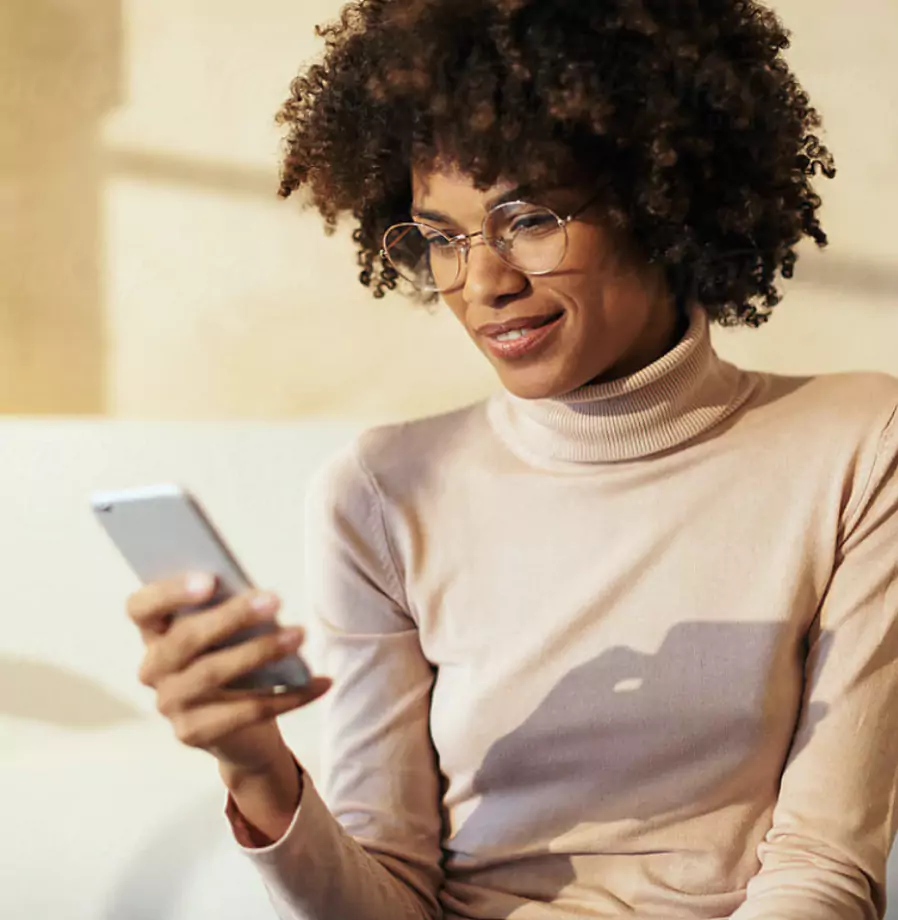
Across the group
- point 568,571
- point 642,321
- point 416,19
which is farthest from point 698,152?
point 568,571

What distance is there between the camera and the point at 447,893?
2.99ft

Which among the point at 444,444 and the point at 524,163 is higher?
the point at 524,163

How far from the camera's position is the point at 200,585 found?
631 mm

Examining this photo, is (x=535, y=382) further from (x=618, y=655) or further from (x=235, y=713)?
(x=235, y=713)

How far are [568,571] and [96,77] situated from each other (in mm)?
1111

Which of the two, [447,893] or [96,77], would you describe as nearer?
[447,893]

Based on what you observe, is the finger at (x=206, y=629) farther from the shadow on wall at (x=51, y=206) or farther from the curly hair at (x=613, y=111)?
the shadow on wall at (x=51, y=206)

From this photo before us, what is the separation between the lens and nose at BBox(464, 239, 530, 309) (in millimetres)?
819

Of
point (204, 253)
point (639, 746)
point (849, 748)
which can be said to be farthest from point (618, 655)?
point (204, 253)

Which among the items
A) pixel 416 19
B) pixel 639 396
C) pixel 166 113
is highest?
pixel 166 113

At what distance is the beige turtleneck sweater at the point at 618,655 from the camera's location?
2.65 feet

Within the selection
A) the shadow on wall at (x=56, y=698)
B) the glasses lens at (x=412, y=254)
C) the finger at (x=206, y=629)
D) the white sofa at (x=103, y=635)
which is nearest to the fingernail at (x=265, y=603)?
the finger at (x=206, y=629)

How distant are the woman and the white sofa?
1.11 feet

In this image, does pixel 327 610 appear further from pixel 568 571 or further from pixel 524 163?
pixel 524 163
